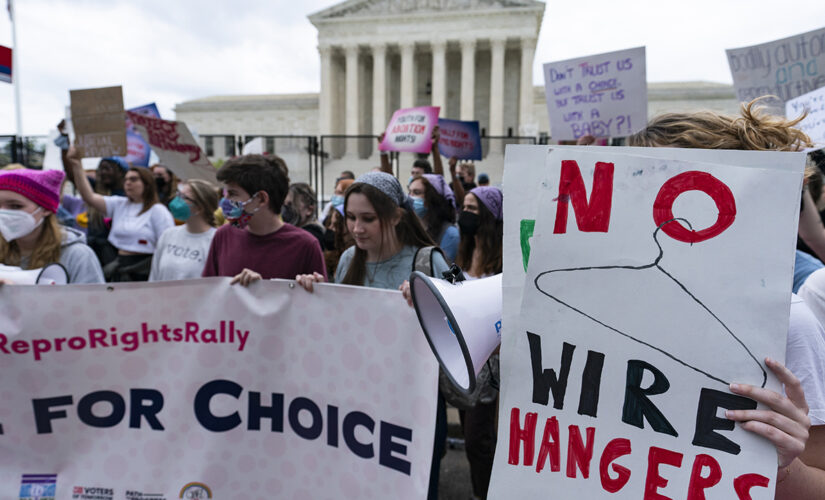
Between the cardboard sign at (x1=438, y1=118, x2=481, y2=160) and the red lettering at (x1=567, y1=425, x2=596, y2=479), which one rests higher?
the cardboard sign at (x1=438, y1=118, x2=481, y2=160)

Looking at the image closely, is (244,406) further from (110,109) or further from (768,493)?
(110,109)

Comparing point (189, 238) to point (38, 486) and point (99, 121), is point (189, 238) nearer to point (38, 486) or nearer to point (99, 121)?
point (38, 486)

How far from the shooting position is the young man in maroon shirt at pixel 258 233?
2.77 meters

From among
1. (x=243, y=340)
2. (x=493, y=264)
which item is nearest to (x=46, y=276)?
(x=243, y=340)

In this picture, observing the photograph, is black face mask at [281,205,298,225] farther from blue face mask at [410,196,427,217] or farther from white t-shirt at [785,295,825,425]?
white t-shirt at [785,295,825,425]

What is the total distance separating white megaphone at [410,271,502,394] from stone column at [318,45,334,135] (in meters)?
45.5

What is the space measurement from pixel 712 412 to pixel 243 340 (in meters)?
1.81

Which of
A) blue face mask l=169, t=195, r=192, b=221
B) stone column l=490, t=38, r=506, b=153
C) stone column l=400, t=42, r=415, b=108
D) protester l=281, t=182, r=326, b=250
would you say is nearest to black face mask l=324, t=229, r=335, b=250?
protester l=281, t=182, r=326, b=250

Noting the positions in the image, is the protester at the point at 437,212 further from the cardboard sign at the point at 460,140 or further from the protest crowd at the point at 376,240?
the cardboard sign at the point at 460,140

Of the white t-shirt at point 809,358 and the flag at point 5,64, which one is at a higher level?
the flag at point 5,64

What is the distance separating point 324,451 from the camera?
213cm

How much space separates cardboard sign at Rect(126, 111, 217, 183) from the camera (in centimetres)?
561

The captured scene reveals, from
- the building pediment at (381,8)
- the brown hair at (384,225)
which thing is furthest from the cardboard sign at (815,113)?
the building pediment at (381,8)

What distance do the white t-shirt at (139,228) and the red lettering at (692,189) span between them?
430 centimetres
